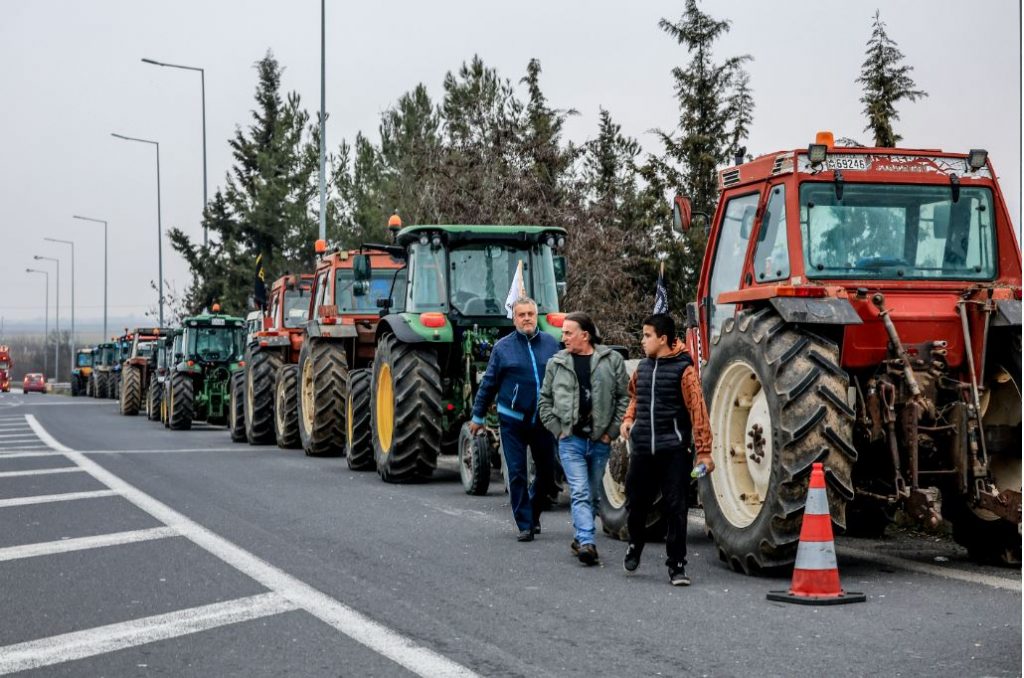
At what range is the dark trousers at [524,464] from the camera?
11602 millimetres

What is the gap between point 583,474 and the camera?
1071 centimetres

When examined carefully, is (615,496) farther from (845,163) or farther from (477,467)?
(477,467)

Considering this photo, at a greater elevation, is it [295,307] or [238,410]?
[295,307]

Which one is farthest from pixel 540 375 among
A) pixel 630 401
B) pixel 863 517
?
pixel 863 517

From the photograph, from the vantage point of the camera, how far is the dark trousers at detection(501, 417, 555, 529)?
11.6 metres

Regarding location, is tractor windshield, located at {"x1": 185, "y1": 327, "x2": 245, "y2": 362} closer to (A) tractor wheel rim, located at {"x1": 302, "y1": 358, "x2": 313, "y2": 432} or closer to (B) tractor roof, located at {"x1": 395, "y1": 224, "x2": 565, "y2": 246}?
(A) tractor wheel rim, located at {"x1": 302, "y1": 358, "x2": 313, "y2": 432}

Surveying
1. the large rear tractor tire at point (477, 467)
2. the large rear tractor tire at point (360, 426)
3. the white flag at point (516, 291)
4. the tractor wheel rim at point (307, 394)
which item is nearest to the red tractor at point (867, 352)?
the white flag at point (516, 291)

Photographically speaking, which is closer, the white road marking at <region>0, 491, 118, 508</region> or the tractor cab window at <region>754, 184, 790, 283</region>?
the tractor cab window at <region>754, 184, 790, 283</region>

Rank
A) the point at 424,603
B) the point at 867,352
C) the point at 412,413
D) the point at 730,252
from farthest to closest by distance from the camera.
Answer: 1. the point at 412,413
2. the point at 730,252
3. the point at 867,352
4. the point at 424,603

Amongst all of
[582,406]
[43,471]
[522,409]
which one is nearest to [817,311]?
[582,406]

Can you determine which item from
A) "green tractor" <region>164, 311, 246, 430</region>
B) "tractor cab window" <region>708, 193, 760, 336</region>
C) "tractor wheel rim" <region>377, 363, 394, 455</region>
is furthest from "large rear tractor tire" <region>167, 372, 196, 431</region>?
"tractor cab window" <region>708, 193, 760, 336</region>

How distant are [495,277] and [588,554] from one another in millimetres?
7249

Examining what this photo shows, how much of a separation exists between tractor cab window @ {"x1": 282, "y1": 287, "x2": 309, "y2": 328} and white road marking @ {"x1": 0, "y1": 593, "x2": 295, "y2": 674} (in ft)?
54.1

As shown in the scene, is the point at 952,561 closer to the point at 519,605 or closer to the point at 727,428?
the point at 727,428
